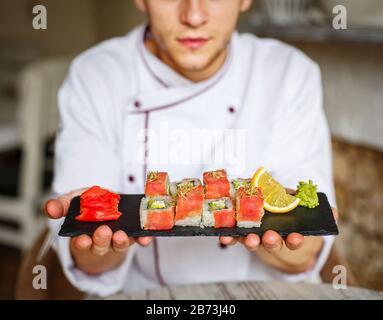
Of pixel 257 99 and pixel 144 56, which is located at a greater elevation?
pixel 144 56

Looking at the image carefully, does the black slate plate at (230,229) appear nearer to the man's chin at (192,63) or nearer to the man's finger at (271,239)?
the man's finger at (271,239)

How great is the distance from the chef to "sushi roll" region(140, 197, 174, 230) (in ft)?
1.01

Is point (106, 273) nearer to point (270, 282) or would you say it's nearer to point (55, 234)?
point (55, 234)

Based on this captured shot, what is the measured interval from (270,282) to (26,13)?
170 inches

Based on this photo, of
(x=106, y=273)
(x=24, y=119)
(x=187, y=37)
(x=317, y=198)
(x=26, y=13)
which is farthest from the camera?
(x=26, y=13)

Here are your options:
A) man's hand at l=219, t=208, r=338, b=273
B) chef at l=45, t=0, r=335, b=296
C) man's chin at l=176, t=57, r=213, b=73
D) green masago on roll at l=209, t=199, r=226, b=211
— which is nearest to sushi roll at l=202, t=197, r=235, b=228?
green masago on roll at l=209, t=199, r=226, b=211

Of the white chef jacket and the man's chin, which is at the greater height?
the man's chin

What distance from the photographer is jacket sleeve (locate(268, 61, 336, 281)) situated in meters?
1.47

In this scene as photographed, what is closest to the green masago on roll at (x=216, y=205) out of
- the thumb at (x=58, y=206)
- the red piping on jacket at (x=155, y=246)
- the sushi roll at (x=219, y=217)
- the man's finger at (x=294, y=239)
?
the sushi roll at (x=219, y=217)

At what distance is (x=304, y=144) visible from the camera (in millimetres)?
1543

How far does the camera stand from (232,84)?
5.13 ft

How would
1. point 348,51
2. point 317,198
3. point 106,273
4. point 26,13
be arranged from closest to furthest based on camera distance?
point 317,198 → point 106,273 → point 348,51 → point 26,13

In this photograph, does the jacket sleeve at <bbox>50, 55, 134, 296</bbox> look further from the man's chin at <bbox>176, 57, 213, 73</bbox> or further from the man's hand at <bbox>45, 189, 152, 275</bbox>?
the man's chin at <bbox>176, 57, 213, 73</bbox>
